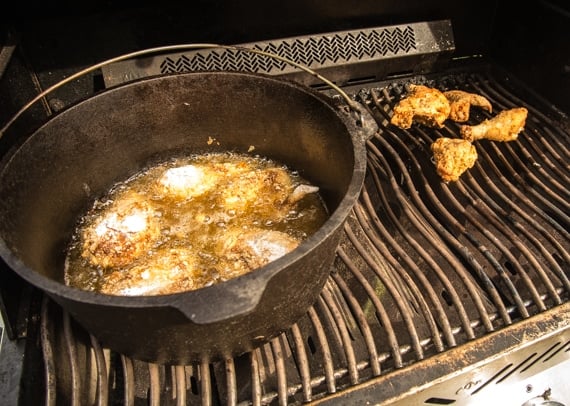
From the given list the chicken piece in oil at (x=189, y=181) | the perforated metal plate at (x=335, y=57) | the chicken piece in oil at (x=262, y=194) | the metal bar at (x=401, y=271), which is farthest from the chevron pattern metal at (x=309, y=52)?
the metal bar at (x=401, y=271)

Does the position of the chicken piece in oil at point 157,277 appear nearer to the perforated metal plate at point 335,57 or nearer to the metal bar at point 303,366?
the metal bar at point 303,366

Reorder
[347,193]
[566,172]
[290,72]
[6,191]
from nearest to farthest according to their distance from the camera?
[347,193] → [6,191] → [566,172] → [290,72]

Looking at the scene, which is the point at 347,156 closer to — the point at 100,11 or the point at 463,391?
the point at 463,391

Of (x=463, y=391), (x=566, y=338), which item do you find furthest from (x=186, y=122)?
(x=566, y=338)

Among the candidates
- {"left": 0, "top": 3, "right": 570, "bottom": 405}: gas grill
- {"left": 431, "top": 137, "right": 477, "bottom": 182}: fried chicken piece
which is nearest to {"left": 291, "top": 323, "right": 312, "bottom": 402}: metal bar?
{"left": 0, "top": 3, "right": 570, "bottom": 405}: gas grill

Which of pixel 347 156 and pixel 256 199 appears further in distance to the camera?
pixel 256 199

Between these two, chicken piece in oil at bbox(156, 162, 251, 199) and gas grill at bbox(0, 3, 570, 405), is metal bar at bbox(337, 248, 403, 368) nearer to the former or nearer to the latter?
gas grill at bbox(0, 3, 570, 405)
